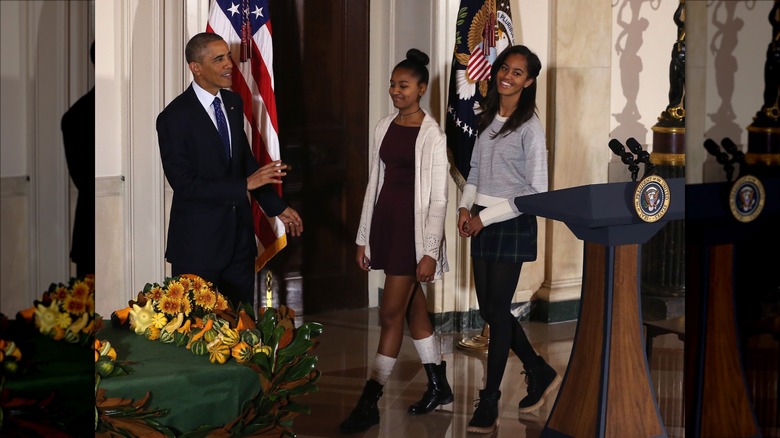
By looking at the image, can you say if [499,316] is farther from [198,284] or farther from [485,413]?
[198,284]

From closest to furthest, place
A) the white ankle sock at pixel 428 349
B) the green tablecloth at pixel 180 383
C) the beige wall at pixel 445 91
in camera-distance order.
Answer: the beige wall at pixel 445 91 → the green tablecloth at pixel 180 383 → the white ankle sock at pixel 428 349

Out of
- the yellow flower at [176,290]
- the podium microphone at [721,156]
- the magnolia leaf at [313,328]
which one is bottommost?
the magnolia leaf at [313,328]

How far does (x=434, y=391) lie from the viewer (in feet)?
11.2

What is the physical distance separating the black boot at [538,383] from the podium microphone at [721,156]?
117cm

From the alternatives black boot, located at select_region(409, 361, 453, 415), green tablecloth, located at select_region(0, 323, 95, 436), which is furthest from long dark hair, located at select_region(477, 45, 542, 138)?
green tablecloth, located at select_region(0, 323, 95, 436)

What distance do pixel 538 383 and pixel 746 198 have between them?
1207mm

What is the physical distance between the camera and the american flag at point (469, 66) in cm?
330

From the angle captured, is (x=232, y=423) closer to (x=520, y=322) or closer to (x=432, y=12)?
(x=520, y=322)

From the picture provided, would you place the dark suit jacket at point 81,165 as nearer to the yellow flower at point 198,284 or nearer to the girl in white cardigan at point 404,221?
the yellow flower at point 198,284

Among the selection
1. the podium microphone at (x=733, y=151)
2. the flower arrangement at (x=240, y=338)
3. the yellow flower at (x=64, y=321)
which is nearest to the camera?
the yellow flower at (x=64, y=321)

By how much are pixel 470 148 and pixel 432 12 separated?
49 centimetres

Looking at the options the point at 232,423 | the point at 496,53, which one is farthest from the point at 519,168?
the point at 232,423

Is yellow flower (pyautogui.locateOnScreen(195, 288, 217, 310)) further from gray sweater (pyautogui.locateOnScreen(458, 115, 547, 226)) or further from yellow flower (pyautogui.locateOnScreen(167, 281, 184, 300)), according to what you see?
gray sweater (pyautogui.locateOnScreen(458, 115, 547, 226))

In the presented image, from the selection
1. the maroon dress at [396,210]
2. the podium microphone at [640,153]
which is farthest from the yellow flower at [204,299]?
the podium microphone at [640,153]
